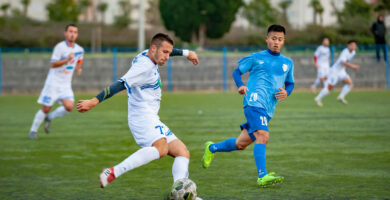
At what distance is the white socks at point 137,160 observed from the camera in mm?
5027

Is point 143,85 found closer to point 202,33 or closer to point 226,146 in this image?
point 226,146

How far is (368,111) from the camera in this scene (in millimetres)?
15758

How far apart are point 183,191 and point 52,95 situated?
6.62 meters

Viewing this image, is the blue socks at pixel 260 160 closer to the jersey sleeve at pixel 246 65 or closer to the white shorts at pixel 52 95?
the jersey sleeve at pixel 246 65

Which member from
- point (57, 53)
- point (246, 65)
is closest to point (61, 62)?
point (57, 53)

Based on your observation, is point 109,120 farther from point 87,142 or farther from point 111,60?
point 111,60

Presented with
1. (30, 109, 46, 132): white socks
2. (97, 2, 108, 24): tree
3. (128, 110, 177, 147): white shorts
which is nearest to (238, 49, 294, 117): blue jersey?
(128, 110, 177, 147): white shorts

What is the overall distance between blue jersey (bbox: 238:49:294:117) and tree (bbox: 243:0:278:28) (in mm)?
69003

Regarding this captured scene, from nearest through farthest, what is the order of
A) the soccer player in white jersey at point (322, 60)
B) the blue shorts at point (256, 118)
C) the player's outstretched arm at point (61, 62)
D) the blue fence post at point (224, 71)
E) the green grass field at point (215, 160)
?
the green grass field at point (215, 160)
the blue shorts at point (256, 118)
the player's outstretched arm at point (61, 62)
the soccer player in white jersey at point (322, 60)
the blue fence post at point (224, 71)

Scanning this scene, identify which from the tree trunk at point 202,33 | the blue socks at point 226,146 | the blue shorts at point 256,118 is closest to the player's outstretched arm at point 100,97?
the blue shorts at point 256,118

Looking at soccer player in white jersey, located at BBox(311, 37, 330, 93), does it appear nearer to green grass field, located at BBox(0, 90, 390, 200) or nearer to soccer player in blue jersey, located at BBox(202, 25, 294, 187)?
green grass field, located at BBox(0, 90, 390, 200)

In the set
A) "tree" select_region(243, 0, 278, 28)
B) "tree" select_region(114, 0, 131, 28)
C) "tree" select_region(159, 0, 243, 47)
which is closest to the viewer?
"tree" select_region(159, 0, 243, 47)

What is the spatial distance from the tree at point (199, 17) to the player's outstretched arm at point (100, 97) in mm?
48081

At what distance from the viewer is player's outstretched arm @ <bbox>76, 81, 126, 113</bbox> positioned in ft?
16.3
